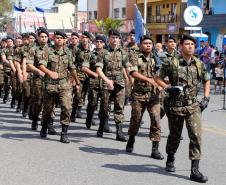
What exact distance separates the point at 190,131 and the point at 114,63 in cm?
305

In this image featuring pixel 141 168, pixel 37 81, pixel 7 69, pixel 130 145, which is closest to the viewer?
pixel 141 168

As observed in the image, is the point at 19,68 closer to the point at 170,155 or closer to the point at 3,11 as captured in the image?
the point at 170,155

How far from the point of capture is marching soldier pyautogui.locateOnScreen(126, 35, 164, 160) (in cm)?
791

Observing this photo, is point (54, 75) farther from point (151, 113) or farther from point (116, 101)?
point (151, 113)

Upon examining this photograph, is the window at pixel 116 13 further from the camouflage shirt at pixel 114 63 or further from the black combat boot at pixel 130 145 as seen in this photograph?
the black combat boot at pixel 130 145

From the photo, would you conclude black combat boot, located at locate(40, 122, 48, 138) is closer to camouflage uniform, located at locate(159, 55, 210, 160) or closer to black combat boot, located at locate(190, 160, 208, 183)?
camouflage uniform, located at locate(159, 55, 210, 160)

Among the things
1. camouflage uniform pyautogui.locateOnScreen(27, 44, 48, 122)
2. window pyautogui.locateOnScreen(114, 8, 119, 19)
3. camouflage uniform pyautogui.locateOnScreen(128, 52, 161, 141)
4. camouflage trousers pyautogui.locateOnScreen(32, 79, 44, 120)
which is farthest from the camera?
→ window pyautogui.locateOnScreen(114, 8, 119, 19)

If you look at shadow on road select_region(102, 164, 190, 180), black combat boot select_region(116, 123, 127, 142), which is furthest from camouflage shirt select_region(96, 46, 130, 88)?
shadow on road select_region(102, 164, 190, 180)

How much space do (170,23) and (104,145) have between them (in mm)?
38225

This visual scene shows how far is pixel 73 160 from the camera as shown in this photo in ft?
25.1

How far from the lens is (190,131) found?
6.71 meters

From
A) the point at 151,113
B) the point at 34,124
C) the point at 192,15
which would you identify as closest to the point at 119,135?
the point at 151,113

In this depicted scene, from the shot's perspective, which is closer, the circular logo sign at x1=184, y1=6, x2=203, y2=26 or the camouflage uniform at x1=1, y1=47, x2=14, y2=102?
the camouflage uniform at x1=1, y1=47, x2=14, y2=102

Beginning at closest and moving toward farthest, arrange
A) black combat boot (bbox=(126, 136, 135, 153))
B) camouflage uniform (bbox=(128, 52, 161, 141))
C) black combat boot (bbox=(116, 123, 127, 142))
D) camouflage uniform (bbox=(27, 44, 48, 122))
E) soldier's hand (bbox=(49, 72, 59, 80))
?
camouflage uniform (bbox=(128, 52, 161, 141)), black combat boot (bbox=(126, 136, 135, 153)), soldier's hand (bbox=(49, 72, 59, 80)), black combat boot (bbox=(116, 123, 127, 142)), camouflage uniform (bbox=(27, 44, 48, 122))
